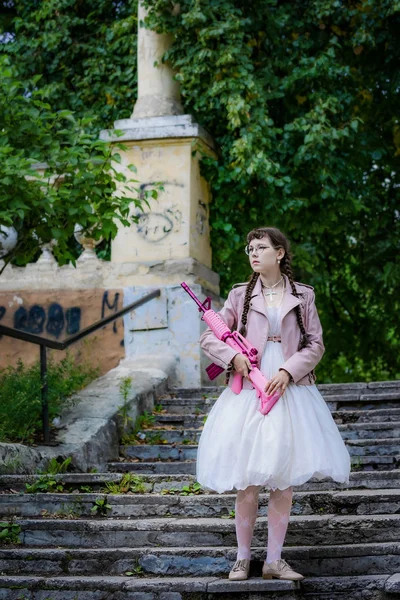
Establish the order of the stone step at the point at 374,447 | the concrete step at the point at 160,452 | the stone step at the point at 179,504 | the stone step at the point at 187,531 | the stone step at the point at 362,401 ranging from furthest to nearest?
the stone step at the point at 362,401, the concrete step at the point at 160,452, the stone step at the point at 374,447, the stone step at the point at 179,504, the stone step at the point at 187,531

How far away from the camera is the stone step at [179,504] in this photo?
5.81 m

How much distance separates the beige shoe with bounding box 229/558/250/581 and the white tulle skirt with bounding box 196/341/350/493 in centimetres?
35

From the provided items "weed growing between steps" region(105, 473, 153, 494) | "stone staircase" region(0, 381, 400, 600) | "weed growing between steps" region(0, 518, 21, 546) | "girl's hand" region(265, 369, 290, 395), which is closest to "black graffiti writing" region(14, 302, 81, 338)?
"stone staircase" region(0, 381, 400, 600)

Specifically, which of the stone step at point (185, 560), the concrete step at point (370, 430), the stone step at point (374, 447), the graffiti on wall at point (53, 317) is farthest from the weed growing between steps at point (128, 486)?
the graffiti on wall at point (53, 317)

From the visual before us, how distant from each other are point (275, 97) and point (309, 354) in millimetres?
6005

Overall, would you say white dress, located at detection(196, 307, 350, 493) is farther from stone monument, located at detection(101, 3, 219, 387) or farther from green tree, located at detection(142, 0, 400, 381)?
green tree, located at detection(142, 0, 400, 381)

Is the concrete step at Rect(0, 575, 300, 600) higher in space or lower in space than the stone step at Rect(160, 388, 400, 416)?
lower

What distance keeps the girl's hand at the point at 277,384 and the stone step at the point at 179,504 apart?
42.4 inches

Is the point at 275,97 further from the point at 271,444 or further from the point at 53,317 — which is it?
the point at 271,444

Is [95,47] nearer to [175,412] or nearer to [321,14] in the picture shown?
[321,14]

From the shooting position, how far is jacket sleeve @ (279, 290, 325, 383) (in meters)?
5.13

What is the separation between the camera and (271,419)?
5.01m

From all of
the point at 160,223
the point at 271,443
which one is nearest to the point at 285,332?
the point at 271,443

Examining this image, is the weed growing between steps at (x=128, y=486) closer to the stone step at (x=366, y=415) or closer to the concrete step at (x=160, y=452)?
the concrete step at (x=160, y=452)
